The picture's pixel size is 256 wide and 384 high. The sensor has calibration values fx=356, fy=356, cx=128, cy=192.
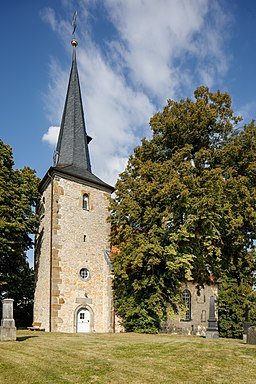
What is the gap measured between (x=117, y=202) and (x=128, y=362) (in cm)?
1287

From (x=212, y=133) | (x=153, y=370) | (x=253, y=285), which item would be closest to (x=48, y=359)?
(x=153, y=370)

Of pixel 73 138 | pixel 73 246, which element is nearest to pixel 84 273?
pixel 73 246

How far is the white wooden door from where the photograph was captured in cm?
2036

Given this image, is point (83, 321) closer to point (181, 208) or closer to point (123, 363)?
point (181, 208)

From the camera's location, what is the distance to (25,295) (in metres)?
24.4

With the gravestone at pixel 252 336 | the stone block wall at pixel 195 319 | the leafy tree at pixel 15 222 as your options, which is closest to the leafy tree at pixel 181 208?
the gravestone at pixel 252 336

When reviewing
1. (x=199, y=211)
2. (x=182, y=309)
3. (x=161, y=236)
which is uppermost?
→ (x=199, y=211)

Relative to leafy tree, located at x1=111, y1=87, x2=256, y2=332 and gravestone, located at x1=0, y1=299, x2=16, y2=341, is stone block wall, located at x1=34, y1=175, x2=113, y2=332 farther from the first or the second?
gravestone, located at x1=0, y1=299, x2=16, y2=341

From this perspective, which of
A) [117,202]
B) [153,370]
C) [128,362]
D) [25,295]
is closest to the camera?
[153,370]

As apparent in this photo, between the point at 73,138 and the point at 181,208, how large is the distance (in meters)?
9.56

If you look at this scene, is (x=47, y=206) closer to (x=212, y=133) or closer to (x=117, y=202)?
(x=117, y=202)

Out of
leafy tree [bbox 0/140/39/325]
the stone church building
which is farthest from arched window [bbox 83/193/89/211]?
leafy tree [bbox 0/140/39/325]

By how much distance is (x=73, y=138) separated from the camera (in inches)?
964

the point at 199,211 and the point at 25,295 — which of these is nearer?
the point at 199,211
